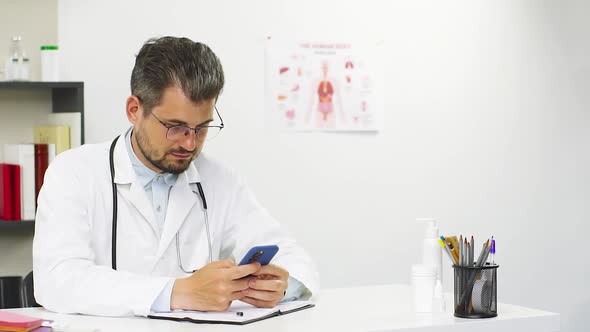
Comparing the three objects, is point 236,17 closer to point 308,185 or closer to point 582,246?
point 308,185

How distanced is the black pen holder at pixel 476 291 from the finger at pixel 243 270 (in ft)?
1.57

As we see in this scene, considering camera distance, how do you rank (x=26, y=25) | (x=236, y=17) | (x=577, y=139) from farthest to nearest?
1. (x=577, y=139)
2. (x=236, y=17)
3. (x=26, y=25)

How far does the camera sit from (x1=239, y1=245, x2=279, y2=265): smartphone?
1923 mm

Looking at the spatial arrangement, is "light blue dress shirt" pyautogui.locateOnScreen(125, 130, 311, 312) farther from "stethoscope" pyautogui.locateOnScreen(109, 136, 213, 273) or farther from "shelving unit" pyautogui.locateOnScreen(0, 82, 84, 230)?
"shelving unit" pyautogui.locateOnScreen(0, 82, 84, 230)

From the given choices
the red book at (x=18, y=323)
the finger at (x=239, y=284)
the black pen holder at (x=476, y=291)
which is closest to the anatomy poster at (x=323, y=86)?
the finger at (x=239, y=284)

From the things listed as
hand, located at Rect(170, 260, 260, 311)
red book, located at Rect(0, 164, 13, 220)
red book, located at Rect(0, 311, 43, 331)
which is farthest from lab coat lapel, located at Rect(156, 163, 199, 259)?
red book, located at Rect(0, 164, 13, 220)

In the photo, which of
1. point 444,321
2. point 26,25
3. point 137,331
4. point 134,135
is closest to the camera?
point 137,331

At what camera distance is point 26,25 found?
3.22 metres

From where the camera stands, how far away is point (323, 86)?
368 centimetres

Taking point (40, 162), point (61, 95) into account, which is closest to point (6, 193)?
point (40, 162)

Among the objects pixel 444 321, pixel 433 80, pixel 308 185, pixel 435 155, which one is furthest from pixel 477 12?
pixel 444 321

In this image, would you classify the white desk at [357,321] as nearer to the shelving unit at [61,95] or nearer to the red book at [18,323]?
the red book at [18,323]

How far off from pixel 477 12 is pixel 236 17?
3.95ft

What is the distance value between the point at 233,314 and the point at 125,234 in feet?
1.67
